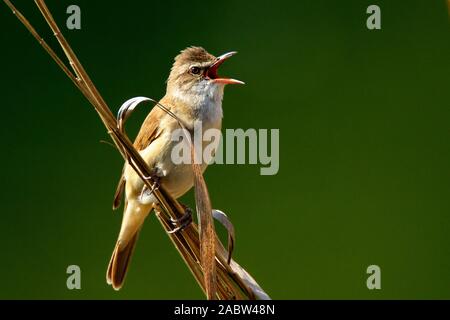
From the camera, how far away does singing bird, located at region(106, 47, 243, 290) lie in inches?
94.7

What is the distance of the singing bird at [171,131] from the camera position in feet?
7.89

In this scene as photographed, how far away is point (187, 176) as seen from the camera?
2.40m

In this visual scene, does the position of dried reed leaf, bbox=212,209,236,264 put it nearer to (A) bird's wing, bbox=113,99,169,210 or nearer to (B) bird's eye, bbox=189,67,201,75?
(A) bird's wing, bbox=113,99,169,210

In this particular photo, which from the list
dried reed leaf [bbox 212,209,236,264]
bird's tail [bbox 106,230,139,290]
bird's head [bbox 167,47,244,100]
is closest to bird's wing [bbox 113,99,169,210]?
bird's head [bbox 167,47,244,100]

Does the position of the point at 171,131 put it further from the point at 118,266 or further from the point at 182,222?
the point at 182,222

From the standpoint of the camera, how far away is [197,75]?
8.59 ft

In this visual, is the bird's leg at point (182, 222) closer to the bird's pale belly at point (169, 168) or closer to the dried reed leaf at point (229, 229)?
the dried reed leaf at point (229, 229)

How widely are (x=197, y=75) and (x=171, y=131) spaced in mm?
272

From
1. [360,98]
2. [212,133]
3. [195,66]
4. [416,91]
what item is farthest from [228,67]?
[212,133]

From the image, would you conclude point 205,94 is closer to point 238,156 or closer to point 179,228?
point 238,156

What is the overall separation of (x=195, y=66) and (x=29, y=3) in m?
1.29

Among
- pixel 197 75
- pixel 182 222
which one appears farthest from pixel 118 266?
pixel 182 222

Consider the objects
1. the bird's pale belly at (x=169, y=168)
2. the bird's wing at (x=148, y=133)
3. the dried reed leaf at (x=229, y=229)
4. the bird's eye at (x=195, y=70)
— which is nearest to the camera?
the dried reed leaf at (x=229, y=229)

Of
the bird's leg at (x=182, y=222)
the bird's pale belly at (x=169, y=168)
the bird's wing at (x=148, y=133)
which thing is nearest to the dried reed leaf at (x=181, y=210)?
the bird's leg at (x=182, y=222)
